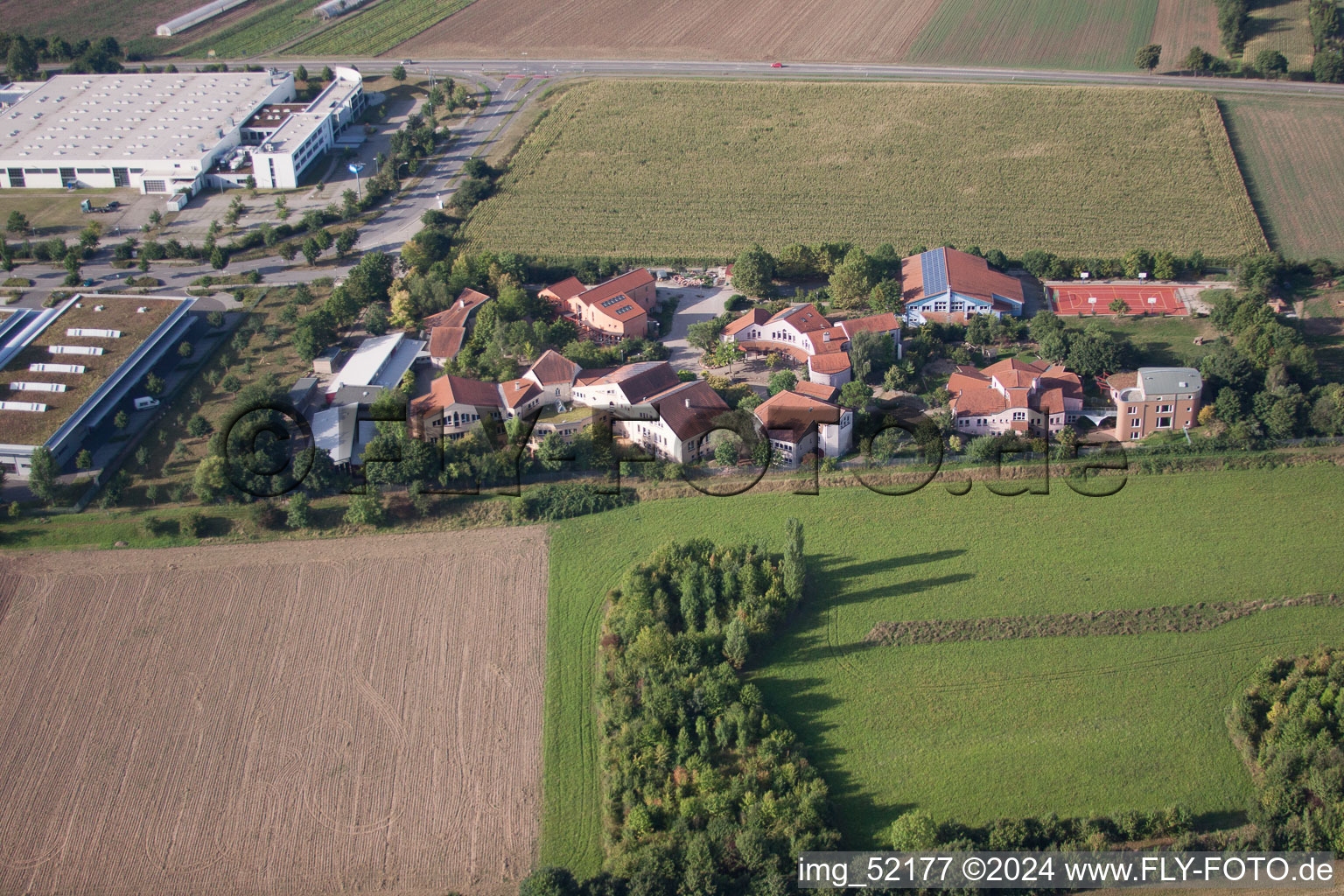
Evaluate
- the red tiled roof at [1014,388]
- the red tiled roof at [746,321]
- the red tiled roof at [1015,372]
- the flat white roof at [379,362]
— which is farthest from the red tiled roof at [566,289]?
the red tiled roof at [1015,372]

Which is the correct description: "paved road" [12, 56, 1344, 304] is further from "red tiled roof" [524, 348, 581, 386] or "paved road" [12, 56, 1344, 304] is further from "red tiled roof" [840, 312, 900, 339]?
"red tiled roof" [840, 312, 900, 339]

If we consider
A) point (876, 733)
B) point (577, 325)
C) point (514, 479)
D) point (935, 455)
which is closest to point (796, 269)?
point (577, 325)

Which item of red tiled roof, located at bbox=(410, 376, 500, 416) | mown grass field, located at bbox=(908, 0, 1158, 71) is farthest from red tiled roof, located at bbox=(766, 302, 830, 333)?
mown grass field, located at bbox=(908, 0, 1158, 71)

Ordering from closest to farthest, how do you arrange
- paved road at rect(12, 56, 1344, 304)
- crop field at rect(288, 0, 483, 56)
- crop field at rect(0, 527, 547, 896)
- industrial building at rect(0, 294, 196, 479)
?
crop field at rect(0, 527, 547, 896) → industrial building at rect(0, 294, 196, 479) → paved road at rect(12, 56, 1344, 304) → crop field at rect(288, 0, 483, 56)

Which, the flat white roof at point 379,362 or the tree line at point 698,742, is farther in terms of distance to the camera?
the flat white roof at point 379,362

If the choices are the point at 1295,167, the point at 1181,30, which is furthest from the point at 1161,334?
the point at 1181,30

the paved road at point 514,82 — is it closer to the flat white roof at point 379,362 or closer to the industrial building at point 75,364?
the industrial building at point 75,364
